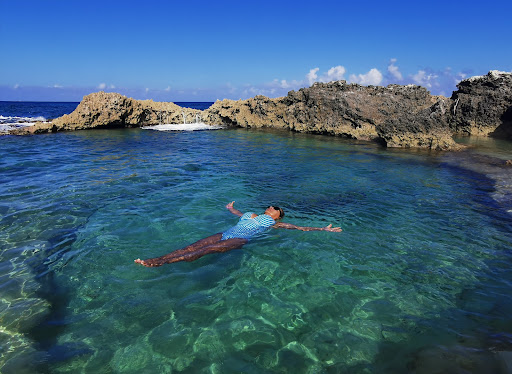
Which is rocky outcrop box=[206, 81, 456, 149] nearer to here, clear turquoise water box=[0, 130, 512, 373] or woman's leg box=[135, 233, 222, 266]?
clear turquoise water box=[0, 130, 512, 373]

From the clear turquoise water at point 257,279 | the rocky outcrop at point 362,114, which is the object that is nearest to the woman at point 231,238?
the clear turquoise water at point 257,279

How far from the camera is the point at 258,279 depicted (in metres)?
4.70

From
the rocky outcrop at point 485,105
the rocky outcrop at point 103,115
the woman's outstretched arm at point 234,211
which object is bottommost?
the woman's outstretched arm at point 234,211

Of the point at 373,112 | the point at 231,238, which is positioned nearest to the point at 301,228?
the point at 231,238

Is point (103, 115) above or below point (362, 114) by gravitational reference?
below

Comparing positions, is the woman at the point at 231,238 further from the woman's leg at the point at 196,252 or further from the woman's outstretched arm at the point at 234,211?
the woman's outstretched arm at the point at 234,211

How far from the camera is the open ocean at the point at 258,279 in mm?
3314

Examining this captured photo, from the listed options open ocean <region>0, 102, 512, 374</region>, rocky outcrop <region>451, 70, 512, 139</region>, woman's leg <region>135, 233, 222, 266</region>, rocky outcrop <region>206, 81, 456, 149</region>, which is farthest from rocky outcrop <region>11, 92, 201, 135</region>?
rocky outcrop <region>451, 70, 512, 139</region>

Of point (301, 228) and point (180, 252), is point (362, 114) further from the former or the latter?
point (180, 252)

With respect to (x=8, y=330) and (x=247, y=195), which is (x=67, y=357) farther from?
(x=247, y=195)

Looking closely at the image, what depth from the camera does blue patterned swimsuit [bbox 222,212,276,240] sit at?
5820 millimetres

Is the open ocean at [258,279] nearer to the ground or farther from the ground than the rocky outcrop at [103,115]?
nearer to the ground

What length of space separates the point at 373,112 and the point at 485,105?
25.2 ft

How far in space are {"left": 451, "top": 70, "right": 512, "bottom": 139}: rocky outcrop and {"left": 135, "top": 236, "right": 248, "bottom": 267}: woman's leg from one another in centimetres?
2247
